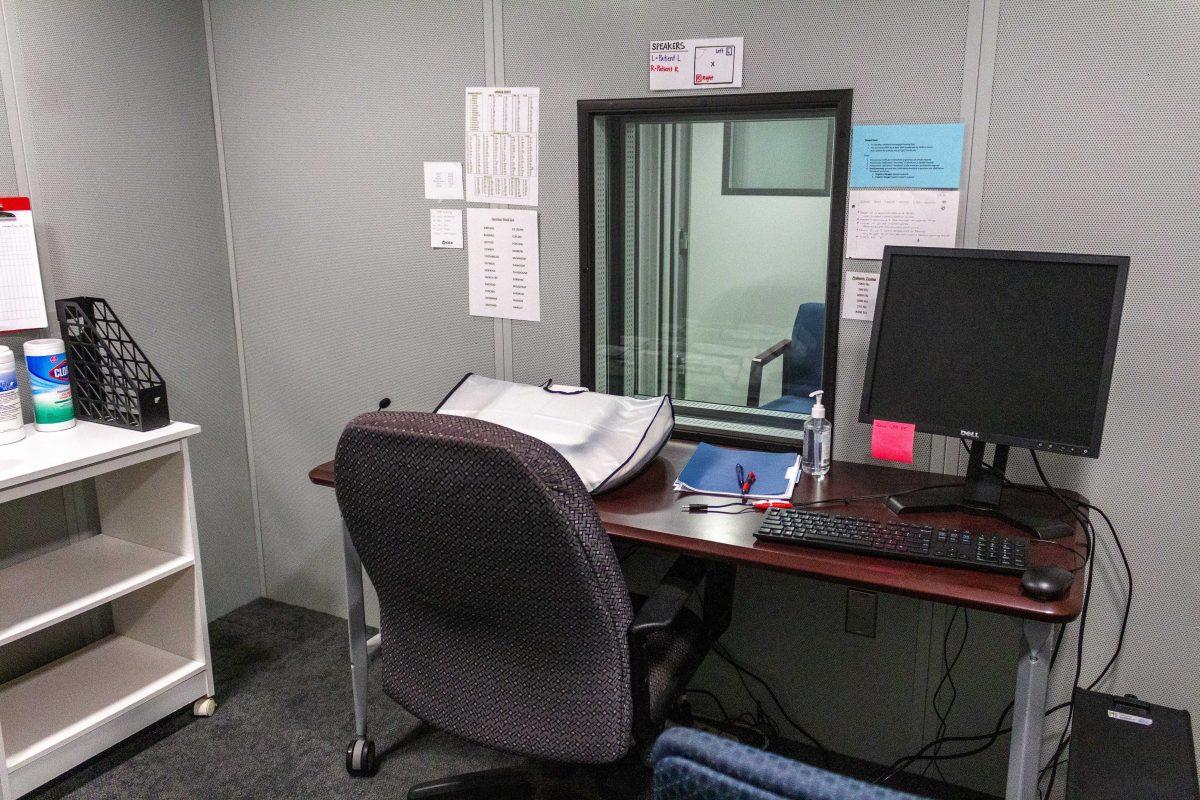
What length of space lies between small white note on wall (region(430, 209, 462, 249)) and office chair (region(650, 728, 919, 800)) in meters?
1.81

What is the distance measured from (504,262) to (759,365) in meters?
0.68

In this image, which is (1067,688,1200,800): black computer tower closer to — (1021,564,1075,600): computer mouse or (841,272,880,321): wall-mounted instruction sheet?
(1021,564,1075,600): computer mouse

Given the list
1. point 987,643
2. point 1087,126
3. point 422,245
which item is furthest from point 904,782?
point 422,245

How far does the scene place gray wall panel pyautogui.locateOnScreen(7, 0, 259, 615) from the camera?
7.34ft

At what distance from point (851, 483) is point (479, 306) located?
104 cm

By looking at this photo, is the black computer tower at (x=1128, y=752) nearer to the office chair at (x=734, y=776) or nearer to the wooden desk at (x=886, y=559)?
the wooden desk at (x=886, y=559)

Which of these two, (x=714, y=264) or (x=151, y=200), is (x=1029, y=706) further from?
(x=151, y=200)

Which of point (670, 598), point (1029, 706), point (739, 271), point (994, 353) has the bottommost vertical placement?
point (1029, 706)

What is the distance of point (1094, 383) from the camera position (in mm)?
1562

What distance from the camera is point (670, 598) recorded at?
1520 mm

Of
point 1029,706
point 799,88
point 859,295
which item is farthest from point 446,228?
point 1029,706

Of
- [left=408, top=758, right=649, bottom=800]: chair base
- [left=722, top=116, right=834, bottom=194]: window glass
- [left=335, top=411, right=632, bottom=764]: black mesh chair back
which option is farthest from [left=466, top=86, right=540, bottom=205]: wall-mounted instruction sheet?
[left=408, top=758, right=649, bottom=800]: chair base

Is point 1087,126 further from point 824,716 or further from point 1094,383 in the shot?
point 824,716

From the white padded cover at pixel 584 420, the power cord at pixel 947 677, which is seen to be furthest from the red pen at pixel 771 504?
the power cord at pixel 947 677
